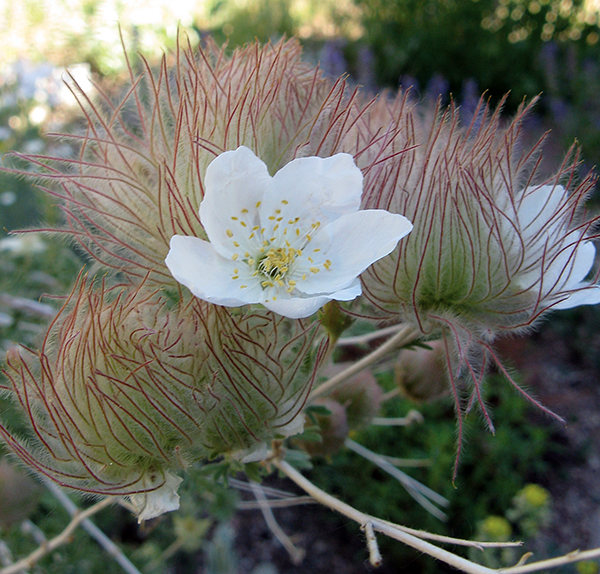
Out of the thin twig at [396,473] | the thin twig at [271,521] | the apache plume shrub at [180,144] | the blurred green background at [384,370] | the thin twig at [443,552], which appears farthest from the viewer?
the blurred green background at [384,370]

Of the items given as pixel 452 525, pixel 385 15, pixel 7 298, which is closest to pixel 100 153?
pixel 7 298

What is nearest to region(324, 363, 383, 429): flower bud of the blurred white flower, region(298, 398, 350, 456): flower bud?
region(298, 398, 350, 456): flower bud

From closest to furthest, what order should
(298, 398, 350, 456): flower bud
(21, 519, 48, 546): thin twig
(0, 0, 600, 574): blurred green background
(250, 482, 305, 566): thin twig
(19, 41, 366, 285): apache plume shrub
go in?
(19, 41, 366, 285): apache plume shrub, (298, 398, 350, 456): flower bud, (250, 482, 305, 566): thin twig, (21, 519, 48, 546): thin twig, (0, 0, 600, 574): blurred green background

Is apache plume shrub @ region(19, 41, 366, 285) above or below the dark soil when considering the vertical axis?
above

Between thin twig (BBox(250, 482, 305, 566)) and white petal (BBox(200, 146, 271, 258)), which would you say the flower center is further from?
thin twig (BBox(250, 482, 305, 566))

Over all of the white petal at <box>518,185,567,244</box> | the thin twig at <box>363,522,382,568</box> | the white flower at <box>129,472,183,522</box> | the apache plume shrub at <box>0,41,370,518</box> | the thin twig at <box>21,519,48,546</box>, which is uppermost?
the white petal at <box>518,185,567,244</box>

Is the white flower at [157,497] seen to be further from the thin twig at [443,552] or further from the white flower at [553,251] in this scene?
the white flower at [553,251]

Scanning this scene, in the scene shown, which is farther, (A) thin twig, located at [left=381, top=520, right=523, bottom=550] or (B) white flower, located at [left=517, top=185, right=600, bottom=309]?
(B) white flower, located at [left=517, top=185, right=600, bottom=309]

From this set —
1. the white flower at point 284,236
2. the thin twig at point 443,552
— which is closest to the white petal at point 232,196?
the white flower at point 284,236

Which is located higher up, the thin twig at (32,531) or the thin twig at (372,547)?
the thin twig at (372,547)
